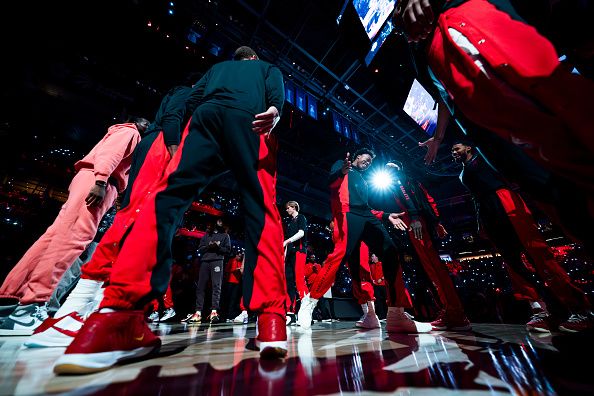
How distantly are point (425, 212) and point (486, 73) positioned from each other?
2535 mm

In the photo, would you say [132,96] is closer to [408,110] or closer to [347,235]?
[347,235]

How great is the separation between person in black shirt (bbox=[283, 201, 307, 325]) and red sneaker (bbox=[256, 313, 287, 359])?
265 centimetres

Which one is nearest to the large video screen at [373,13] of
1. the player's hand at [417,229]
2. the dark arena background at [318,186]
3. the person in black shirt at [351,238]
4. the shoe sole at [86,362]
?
the dark arena background at [318,186]

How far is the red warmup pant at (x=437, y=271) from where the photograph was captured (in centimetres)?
233

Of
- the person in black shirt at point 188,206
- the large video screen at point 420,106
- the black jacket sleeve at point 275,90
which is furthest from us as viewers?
the large video screen at point 420,106

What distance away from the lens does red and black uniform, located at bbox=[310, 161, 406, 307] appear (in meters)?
2.30

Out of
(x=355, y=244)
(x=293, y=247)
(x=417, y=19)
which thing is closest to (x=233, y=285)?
(x=293, y=247)

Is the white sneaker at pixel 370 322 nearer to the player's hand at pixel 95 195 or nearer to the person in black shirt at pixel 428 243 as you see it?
the person in black shirt at pixel 428 243

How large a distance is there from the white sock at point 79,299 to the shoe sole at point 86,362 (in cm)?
82

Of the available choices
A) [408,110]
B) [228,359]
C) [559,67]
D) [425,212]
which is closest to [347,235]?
[425,212]

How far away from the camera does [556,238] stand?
10.5 m

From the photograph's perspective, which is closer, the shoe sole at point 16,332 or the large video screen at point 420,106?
the shoe sole at point 16,332

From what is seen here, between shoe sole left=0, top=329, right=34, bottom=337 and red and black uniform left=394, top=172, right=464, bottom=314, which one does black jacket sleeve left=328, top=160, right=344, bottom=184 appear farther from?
shoe sole left=0, top=329, right=34, bottom=337

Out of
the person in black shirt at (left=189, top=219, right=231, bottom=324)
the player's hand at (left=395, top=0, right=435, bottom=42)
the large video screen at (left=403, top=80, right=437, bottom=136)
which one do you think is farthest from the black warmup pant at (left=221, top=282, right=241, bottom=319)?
the large video screen at (left=403, top=80, right=437, bottom=136)
